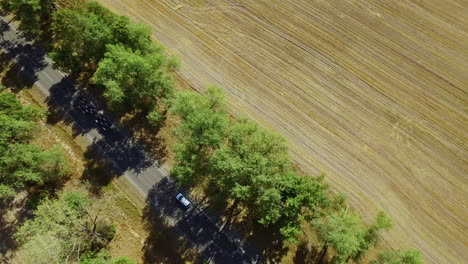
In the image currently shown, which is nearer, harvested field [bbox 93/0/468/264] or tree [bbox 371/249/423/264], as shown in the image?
tree [bbox 371/249/423/264]

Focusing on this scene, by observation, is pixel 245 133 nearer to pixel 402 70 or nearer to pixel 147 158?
pixel 147 158

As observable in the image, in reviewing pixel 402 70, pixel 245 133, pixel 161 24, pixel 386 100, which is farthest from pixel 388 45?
pixel 161 24

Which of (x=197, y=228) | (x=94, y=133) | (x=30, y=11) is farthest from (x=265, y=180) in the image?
(x=30, y=11)

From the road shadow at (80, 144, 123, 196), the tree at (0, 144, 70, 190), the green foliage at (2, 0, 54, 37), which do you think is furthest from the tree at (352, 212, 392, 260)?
the green foliage at (2, 0, 54, 37)

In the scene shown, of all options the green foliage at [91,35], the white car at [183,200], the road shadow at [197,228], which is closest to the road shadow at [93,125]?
the green foliage at [91,35]

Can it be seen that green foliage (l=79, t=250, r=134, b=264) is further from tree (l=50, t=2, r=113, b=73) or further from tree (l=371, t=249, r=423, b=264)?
tree (l=371, t=249, r=423, b=264)

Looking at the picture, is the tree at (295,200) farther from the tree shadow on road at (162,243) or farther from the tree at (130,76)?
the tree at (130,76)
